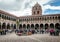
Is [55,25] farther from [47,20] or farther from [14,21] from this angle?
[14,21]

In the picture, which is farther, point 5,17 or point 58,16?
point 58,16

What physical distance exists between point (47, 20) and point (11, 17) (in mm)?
14229

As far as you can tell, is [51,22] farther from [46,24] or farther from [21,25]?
[21,25]

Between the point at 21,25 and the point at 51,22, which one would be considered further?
the point at 21,25

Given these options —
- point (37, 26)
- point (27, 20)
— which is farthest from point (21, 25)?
point (37, 26)

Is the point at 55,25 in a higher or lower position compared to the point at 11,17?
lower

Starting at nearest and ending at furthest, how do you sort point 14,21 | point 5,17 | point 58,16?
point 5,17 → point 58,16 → point 14,21

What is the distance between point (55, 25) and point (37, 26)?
7360 millimetres

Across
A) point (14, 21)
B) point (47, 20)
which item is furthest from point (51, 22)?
point (14, 21)

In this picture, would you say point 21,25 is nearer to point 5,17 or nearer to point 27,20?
point 27,20

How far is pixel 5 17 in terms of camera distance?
46375 millimetres

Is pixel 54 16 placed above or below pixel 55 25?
above

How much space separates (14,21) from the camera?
181 ft

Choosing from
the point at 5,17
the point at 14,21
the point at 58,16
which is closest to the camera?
the point at 5,17
